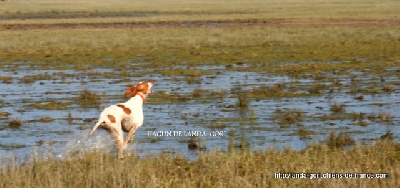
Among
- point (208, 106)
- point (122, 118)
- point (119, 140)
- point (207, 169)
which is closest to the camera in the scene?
point (207, 169)

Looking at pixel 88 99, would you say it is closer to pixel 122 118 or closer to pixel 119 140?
pixel 122 118

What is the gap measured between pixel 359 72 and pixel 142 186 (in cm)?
1769

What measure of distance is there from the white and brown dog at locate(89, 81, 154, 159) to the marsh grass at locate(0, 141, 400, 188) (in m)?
0.30

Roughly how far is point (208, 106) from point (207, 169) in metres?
8.66

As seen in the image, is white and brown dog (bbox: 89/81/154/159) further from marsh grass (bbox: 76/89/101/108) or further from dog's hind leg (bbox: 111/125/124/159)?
marsh grass (bbox: 76/89/101/108)

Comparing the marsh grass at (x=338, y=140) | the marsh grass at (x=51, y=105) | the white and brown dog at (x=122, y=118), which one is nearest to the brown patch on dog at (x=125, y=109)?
the white and brown dog at (x=122, y=118)

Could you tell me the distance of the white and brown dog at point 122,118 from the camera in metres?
10.6

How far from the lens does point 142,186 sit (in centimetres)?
883

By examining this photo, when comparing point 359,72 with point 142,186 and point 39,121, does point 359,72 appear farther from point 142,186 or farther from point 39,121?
point 142,186

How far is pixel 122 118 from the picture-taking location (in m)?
10.9

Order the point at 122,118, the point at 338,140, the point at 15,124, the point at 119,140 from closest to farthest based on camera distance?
the point at 119,140 < the point at 122,118 < the point at 338,140 < the point at 15,124

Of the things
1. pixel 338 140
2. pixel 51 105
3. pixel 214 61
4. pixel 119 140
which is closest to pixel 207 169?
pixel 119 140

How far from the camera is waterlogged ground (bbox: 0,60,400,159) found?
13.8m

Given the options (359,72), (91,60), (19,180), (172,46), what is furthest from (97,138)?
(172,46)
